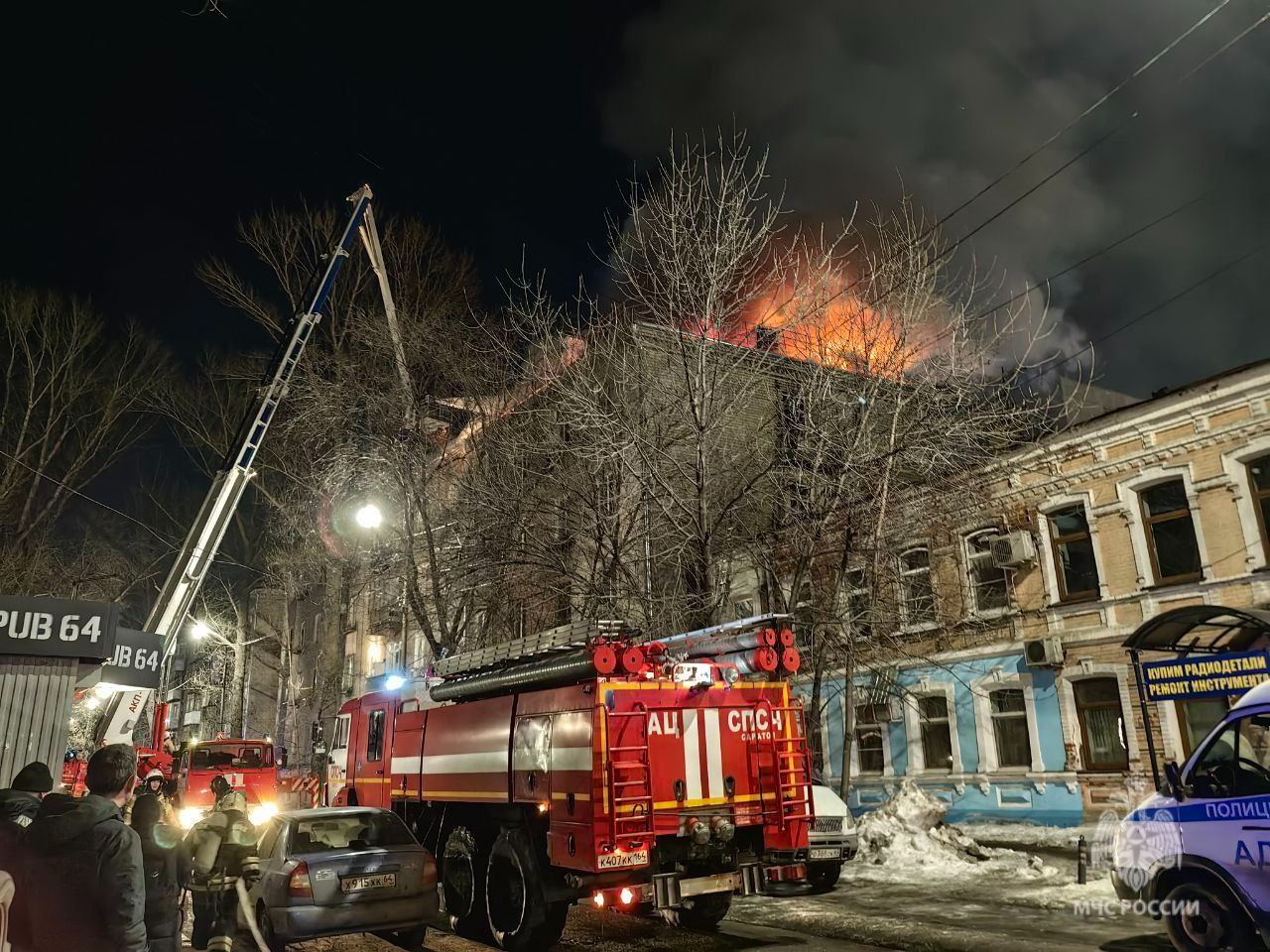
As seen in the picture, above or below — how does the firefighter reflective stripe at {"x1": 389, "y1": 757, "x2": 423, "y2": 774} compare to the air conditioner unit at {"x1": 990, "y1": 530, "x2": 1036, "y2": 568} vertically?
below

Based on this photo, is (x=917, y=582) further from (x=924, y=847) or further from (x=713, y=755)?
(x=713, y=755)

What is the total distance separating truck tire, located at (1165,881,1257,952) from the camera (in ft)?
21.2

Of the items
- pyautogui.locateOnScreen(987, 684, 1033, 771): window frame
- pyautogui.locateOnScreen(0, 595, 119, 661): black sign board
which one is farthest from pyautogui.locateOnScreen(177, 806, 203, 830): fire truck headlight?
pyautogui.locateOnScreen(987, 684, 1033, 771): window frame

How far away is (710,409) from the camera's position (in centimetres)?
1464

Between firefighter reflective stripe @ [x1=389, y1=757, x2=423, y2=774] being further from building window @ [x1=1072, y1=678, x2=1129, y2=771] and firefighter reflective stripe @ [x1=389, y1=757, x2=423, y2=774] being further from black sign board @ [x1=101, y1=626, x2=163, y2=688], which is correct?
building window @ [x1=1072, y1=678, x2=1129, y2=771]

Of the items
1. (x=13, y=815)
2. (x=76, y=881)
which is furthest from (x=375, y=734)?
(x=76, y=881)

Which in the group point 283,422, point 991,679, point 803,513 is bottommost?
point 991,679

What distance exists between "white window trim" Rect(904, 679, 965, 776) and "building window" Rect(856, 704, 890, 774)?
0.63 m

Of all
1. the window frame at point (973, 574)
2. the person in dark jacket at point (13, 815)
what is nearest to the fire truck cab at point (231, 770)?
the window frame at point (973, 574)

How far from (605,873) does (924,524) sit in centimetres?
1086

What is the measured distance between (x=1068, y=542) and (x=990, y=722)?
390cm

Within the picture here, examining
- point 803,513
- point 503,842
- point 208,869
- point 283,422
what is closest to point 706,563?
point 803,513

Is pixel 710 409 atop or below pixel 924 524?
atop

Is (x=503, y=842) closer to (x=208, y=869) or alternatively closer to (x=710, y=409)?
(x=208, y=869)
